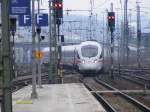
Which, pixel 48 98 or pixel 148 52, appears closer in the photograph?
pixel 48 98

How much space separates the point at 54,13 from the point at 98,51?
53.6 feet

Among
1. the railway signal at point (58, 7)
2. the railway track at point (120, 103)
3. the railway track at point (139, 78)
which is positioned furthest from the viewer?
the railway track at point (139, 78)

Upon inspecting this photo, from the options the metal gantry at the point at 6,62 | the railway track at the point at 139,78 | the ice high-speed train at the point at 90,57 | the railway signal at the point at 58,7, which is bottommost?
the railway track at the point at 139,78

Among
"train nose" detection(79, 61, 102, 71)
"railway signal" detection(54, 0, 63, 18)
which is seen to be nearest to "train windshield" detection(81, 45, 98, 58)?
"train nose" detection(79, 61, 102, 71)

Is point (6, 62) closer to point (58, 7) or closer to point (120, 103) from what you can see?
point (120, 103)

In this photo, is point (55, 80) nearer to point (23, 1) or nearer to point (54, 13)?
point (54, 13)

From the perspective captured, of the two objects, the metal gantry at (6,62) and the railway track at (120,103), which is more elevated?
the metal gantry at (6,62)

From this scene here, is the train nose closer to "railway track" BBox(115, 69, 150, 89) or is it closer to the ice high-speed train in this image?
the ice high-speed train

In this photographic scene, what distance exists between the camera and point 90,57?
54812mm

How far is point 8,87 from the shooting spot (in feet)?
31.0

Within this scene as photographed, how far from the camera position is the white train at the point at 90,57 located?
179 feet

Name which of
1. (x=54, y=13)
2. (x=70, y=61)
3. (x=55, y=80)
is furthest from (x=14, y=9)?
(x=70, y=61)

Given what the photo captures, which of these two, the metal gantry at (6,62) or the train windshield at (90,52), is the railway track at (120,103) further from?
Answer: the train windshield at (90,52)

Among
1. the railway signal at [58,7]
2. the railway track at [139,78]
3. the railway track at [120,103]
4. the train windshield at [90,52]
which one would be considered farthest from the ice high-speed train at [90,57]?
the railway track at [120,103]
